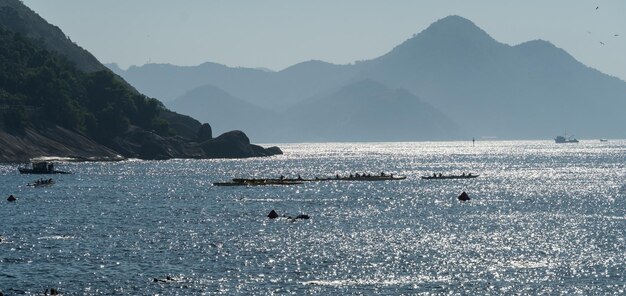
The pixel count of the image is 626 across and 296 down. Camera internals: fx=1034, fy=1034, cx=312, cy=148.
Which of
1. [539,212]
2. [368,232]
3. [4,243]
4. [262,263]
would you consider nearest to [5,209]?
[4,243]

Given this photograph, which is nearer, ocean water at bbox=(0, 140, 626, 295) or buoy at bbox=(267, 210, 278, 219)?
ocean water at bbox=(0, 140, 626, 295)

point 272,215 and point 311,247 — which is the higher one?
point 272,215

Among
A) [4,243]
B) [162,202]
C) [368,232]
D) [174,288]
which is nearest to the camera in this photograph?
[174,288]

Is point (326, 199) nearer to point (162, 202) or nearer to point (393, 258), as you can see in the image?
point (162, 202)

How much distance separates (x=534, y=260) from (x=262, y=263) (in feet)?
86.5

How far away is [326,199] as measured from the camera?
18300 centimetres

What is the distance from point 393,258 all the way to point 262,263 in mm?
13306

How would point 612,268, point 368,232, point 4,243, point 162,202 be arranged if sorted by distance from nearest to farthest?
point 612,268, point 4,243, point 368,232, point 162,202

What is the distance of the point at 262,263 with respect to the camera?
97750mm

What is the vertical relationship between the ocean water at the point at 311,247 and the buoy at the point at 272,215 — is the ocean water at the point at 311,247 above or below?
below

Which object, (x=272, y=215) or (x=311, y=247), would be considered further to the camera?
(x=272, y=215)

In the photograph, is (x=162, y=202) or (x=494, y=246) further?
(x=162, y=202)

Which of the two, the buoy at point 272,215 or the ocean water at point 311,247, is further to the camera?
the buoy at point 272,215

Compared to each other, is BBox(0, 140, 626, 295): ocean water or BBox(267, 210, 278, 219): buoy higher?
BBox(267, 210, 278, 219): buoy
